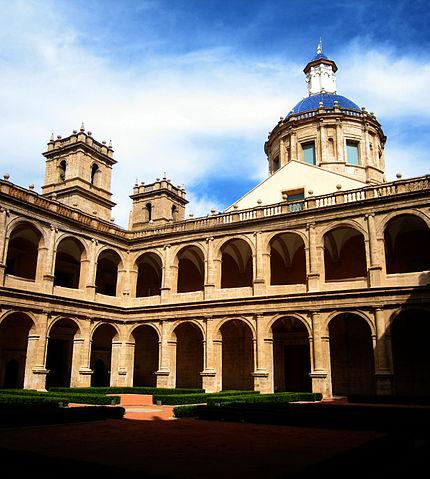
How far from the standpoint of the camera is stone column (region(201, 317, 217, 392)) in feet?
90.6

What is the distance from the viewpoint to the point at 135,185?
4447 centimetres

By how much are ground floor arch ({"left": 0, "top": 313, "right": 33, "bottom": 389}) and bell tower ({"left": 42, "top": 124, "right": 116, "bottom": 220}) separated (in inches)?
427

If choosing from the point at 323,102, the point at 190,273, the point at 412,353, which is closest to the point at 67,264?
the point at 190,273

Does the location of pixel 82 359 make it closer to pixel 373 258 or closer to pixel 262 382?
pixel 262 382

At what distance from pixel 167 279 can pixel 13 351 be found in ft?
32.9

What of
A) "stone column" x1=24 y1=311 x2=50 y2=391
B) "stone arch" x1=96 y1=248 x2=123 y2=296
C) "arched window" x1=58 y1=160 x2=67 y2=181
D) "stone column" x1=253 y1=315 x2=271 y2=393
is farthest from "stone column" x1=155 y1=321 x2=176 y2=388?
"arched window" x1=58 y1=160 x2=67 y2=181

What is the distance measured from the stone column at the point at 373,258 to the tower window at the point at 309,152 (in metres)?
14.1

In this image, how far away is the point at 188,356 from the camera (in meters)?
34.1

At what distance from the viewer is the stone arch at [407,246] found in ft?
87.9

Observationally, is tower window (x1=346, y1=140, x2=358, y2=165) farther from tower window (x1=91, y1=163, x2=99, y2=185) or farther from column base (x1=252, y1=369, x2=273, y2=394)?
tower window (x1=91, y1=163, x2=99, y2=185)

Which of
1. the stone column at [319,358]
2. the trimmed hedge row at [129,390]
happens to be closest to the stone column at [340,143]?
the stone column at [319,358]

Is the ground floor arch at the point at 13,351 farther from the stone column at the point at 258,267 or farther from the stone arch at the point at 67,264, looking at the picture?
the stone column at the point at 258,267

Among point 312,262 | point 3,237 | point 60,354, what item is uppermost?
point 3,237

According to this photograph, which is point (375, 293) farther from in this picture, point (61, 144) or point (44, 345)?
point (61, 144)
